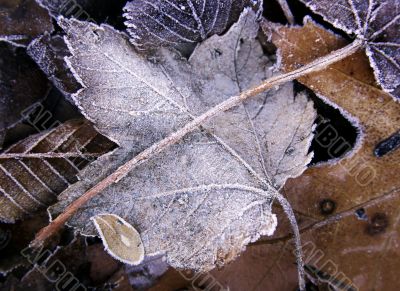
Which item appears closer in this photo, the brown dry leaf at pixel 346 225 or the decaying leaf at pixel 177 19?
the decaying leaf at pixel 177 19

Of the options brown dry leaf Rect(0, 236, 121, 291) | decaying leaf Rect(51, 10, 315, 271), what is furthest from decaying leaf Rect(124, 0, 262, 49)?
brown dry leaf Rect(0, 236, 121, 291)

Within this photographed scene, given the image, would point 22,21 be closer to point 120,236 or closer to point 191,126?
point 191,126

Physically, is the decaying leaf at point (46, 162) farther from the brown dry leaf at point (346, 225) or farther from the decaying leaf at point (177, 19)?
the brown dry leaf at point (346, 225)

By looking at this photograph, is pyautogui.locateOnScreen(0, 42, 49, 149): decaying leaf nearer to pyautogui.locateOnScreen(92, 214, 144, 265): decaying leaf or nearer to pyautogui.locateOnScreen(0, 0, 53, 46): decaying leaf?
pyautogui.locateOnScreen(0, 0, 53, 46): decaying leaf

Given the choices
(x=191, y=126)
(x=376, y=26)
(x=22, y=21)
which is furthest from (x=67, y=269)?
(x=376, y=26)

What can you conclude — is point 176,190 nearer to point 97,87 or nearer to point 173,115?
point 173,115

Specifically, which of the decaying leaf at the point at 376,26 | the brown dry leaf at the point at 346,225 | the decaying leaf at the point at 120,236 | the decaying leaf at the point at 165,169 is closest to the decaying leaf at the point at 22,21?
the decaying leaf at the point at 165,169

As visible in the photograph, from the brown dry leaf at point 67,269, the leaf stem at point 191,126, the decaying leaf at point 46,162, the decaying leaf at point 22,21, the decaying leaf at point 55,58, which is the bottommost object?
the brown dry leaf at point 67,269
